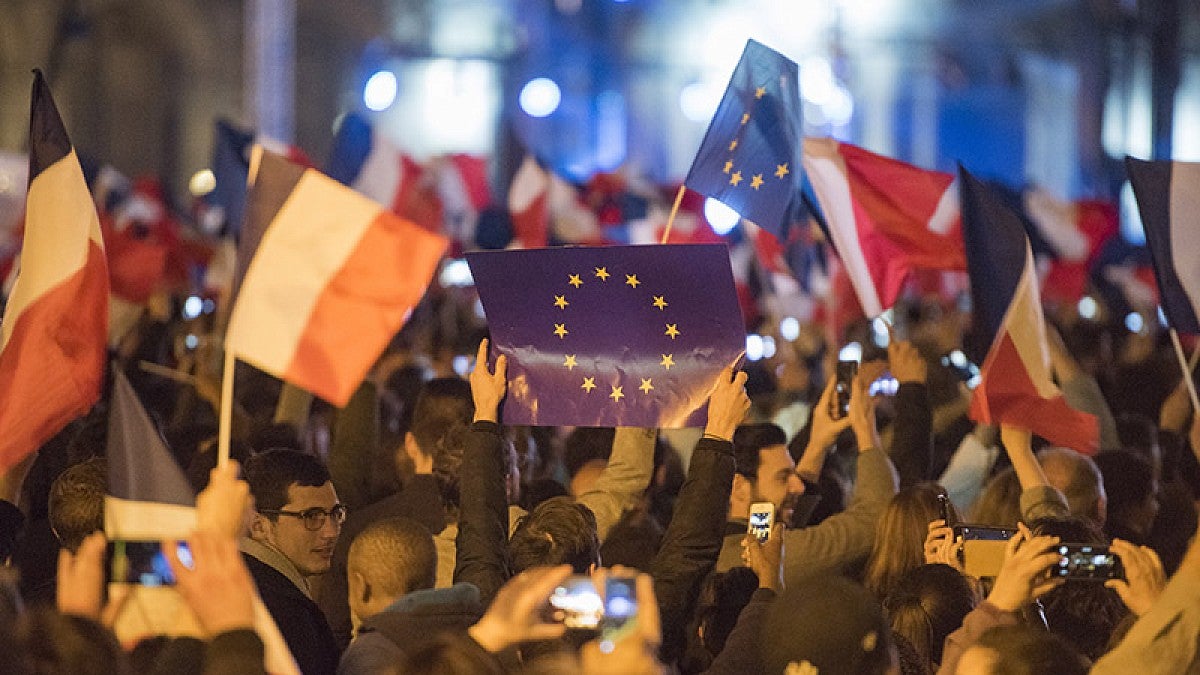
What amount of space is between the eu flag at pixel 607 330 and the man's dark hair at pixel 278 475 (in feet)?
1.98

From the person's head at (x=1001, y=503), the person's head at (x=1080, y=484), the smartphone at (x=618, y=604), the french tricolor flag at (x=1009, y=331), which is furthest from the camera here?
the french tricolor flag at (x=1009, y=331)

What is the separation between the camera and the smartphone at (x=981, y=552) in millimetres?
5465

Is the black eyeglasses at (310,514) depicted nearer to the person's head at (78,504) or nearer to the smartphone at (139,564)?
the person's head at (78,504)

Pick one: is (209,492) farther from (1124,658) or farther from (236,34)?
(236,34)

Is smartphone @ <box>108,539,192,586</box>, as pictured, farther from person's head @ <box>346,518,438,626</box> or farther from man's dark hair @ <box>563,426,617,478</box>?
man's dark hair @ <box>563,426,617,478</box>

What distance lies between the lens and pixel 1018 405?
7059 millimetres

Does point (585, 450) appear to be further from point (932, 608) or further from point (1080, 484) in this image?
point (932, 608)

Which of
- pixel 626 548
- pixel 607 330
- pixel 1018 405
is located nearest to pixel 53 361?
pixel 607 330

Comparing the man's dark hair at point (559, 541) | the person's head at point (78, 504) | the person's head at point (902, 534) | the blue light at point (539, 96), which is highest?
the man's dark hair at point (559, 541)

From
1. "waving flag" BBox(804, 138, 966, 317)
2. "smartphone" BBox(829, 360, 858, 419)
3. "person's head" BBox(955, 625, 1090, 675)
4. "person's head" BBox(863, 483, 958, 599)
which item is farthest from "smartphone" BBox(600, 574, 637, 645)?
"waving flag" BBox(804, 138, 966, 317)

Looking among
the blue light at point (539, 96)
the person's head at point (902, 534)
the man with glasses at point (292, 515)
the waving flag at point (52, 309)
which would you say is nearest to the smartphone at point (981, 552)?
the person's head at point (902, 534)

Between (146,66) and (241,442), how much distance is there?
117 ft

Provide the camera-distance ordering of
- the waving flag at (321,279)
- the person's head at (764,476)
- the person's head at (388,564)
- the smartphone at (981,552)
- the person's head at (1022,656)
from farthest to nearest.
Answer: the person's head at (764,476)
the smartphone at (981,552)
the person's head at (388,564)
the waving flag at (321,279)
the person's head at (1022,656)

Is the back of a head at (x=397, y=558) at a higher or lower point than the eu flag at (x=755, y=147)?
lower
